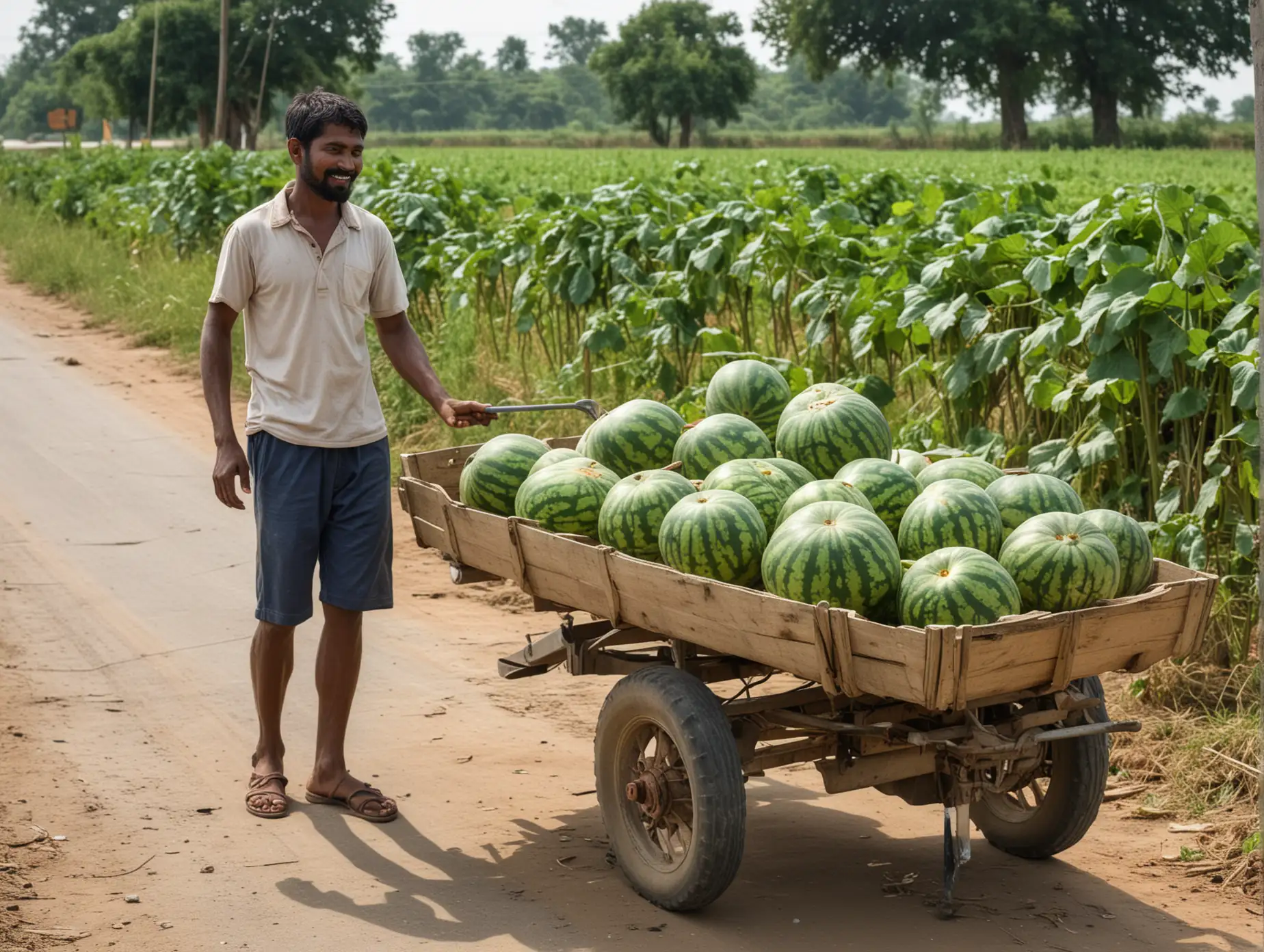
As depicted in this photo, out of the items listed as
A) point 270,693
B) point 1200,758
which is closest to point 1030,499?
point 1200,758

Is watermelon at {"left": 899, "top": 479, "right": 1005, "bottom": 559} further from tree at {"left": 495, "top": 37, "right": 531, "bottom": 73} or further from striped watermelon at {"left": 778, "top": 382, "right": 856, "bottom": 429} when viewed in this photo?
tree at {"left": 495, "top": 37, "right": 531, "bottom": 73}

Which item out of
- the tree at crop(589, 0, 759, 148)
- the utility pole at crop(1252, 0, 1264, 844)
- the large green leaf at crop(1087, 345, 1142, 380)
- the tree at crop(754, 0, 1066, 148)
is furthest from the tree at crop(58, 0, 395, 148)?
the utility pole at crop(1252, 0, 1264, 844)

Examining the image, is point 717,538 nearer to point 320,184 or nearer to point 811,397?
point 811,397

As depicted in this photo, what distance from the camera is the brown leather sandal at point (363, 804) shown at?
4723 mm

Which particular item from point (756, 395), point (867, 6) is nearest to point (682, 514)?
point (756, 395)

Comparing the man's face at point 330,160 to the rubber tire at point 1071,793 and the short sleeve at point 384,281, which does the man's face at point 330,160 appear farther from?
the rubber tire at point 1071,793

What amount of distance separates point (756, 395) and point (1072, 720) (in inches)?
57.5

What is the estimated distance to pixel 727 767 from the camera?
3834mm

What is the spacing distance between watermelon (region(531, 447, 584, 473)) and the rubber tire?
1640 millimetres

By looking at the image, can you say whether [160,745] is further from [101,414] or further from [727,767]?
[101,414]

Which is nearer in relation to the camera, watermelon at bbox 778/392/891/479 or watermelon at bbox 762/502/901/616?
watermelon at bbox 762/502/901/616

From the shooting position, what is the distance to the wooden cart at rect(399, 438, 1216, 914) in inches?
134

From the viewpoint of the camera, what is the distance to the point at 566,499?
428 cm

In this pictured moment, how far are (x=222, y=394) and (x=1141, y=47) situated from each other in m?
69.7
